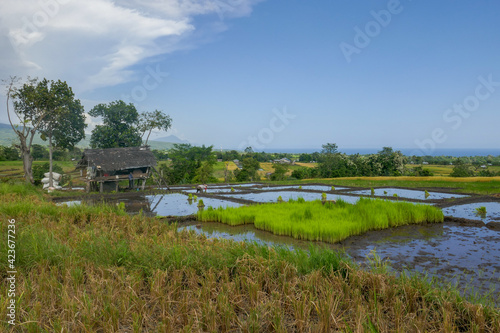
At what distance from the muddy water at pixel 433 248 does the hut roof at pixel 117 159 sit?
43.2ft

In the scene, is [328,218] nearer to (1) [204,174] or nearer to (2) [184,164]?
(1) [204,174]

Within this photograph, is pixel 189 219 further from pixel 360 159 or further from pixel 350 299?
pixel 360 159

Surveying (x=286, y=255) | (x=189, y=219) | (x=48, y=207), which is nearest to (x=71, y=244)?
(x=286, y=255)

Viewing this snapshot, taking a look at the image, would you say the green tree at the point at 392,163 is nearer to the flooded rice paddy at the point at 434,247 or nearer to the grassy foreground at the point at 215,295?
the flooded rice paddy at the point at 434,247

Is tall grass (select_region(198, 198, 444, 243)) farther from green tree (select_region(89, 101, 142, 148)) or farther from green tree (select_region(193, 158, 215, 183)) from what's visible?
green tree (select_region(89, 101, 142, 148))

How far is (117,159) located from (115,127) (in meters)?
11.0

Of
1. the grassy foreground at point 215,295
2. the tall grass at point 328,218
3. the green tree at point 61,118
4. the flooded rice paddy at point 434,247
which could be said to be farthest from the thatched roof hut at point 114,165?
the grassy foreground at point 215,295

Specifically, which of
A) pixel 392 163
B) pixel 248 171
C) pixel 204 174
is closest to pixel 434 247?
pixel 204 174

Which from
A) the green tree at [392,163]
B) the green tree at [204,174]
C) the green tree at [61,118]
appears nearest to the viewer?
the green tree at [61,118]

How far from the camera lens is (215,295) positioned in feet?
11.6

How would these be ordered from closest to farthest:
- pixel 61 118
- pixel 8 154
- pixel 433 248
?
1. pixel 433 248
2. pixel 61 118
3. pixel 8 154

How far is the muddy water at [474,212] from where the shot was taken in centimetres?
1009

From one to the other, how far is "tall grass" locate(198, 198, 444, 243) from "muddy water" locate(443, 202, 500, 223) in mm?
1690

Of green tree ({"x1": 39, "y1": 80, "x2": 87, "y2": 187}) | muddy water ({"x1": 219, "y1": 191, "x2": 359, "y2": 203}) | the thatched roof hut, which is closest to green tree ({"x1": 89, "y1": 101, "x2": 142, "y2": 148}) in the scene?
green tree ({"x1": 39, "y1": 80, "x2": 87, "y2": 187})
